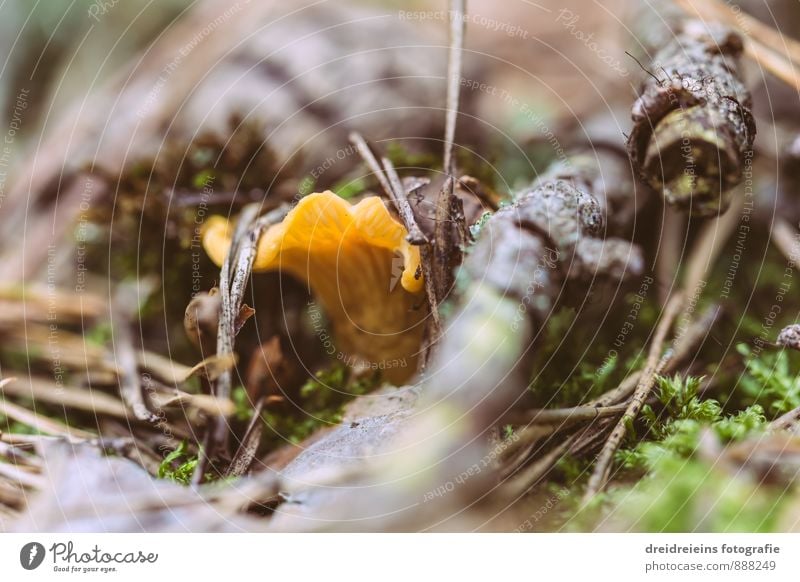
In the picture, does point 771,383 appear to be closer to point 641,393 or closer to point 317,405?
point 641,393

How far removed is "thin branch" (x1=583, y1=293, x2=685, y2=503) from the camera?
0.71 meters

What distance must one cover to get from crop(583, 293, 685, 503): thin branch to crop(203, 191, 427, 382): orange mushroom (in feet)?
0.85

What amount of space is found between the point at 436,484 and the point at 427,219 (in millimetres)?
313

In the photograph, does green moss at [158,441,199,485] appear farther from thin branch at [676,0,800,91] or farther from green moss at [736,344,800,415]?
thin branch at [676,0,800,91]

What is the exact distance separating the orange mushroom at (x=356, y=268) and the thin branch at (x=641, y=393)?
260 mm

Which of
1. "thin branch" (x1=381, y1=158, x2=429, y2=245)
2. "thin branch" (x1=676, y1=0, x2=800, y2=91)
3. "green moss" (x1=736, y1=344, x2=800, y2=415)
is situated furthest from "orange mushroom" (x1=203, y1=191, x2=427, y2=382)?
"thin branch" (x1=676, y1=0, x2=800, y2=91)

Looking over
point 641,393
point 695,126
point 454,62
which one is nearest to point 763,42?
point 695,126

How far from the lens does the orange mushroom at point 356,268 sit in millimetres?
721

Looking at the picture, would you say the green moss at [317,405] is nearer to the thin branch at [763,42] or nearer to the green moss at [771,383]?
the green moss at [771,383]

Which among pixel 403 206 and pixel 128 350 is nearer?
pixel 403 206

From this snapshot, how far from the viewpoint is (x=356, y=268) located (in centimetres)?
81

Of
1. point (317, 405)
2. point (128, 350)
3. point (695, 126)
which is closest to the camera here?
point (695, 126)

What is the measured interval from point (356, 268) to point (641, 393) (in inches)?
15.6
